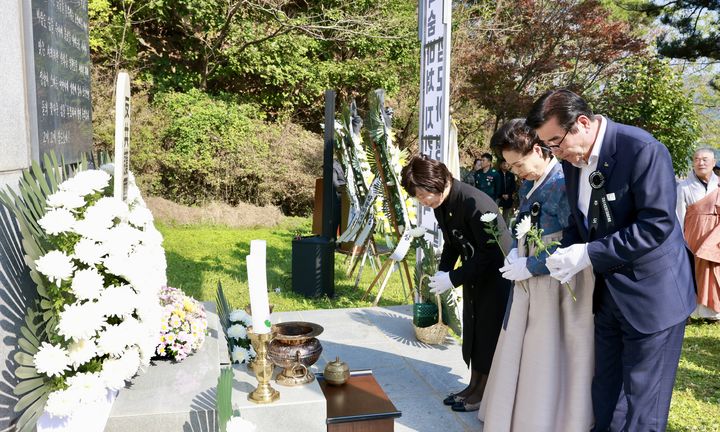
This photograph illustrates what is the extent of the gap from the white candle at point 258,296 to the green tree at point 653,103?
13913mm

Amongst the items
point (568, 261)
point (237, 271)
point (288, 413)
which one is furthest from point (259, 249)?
point (237, 271)

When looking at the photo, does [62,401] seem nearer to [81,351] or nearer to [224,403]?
[81,351]

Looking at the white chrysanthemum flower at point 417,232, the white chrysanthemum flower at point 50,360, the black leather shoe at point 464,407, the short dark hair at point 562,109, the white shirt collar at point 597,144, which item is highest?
the short dark hair at point 562,109

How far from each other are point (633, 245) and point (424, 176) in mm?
1346

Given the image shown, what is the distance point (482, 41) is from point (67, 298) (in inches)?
579

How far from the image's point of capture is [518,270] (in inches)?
117

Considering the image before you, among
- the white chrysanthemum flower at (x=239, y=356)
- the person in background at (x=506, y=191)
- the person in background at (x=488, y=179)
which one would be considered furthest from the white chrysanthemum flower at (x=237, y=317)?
the person in background at (x=506, y=191)

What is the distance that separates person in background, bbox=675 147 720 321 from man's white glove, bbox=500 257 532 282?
3.72 metres

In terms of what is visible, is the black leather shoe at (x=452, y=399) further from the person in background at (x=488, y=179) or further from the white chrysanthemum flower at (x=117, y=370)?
the person in background at (x=488, y=179)

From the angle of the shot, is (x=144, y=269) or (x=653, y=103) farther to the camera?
(x=653, y=103)

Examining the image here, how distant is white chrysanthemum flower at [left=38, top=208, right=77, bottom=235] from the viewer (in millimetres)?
2168

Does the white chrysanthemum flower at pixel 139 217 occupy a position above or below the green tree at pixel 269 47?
below

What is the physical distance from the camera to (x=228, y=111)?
14.0 m

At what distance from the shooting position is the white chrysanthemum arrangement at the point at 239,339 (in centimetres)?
340
